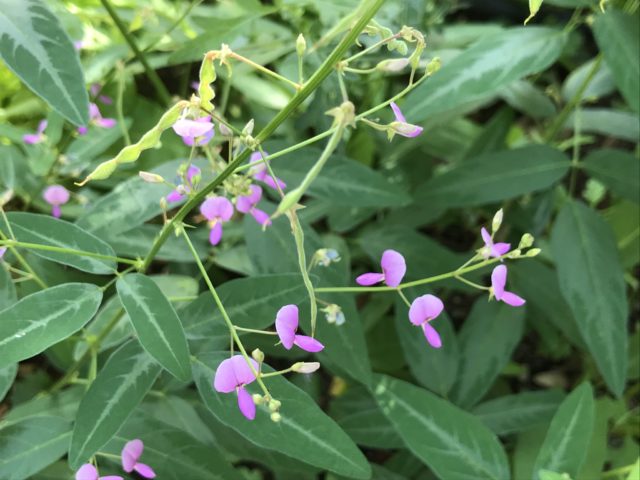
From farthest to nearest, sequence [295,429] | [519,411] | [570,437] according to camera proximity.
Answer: [519,411] < [570,437] < [295,429]

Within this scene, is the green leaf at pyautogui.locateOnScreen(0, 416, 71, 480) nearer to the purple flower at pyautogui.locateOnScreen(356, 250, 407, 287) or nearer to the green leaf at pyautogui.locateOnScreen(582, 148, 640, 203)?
the purple flower at pyautogui.locateOnScreen(356, 250, 407, 287)

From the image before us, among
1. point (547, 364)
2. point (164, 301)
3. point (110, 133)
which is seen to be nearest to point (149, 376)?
point (164, 301)

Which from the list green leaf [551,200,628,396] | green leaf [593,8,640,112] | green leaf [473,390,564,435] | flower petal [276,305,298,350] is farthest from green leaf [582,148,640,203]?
flower petal [276,305,298,350]

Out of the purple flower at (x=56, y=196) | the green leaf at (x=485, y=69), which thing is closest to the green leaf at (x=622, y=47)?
the green leaf at (x=485, y=69)

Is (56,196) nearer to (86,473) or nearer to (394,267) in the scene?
(86,473)

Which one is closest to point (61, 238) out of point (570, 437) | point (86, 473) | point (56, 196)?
point (86, 473)

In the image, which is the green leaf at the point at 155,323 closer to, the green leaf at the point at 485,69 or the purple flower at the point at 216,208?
the purple flower at the point at 216,208

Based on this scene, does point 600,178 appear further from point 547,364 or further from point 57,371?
point 57,371
